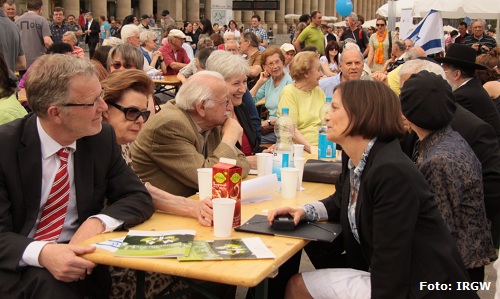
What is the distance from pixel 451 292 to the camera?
9.07 feet

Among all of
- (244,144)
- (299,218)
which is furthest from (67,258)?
(244,144)

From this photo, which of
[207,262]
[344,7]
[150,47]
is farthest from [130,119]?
[344,7]

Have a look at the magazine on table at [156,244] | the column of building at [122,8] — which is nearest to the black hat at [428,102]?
the magazine on table at [156,244]

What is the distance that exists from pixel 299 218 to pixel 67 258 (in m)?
1.18

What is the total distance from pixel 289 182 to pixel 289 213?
22.4 inches

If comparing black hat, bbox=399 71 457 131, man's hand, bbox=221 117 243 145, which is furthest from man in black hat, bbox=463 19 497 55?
black hat, bbox=399 71 457 131

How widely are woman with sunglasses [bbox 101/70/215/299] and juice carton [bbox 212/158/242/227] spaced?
394 millimetres

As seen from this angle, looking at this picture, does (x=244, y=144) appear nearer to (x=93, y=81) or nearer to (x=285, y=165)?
(x=285, y=165)

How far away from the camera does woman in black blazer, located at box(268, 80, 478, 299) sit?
271 cm

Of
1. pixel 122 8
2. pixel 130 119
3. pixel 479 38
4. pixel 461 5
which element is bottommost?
pixel 130 119

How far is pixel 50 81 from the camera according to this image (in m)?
2.97

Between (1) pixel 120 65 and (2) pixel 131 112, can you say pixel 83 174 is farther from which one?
(1) pixel 120 65

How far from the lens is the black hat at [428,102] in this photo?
3.49m

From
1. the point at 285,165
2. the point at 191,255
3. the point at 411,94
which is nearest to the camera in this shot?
the point at 191,255
